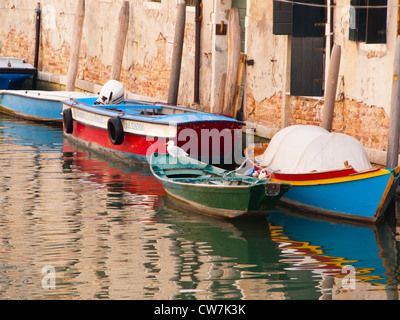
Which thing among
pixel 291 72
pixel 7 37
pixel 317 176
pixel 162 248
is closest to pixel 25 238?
pixel 162 248

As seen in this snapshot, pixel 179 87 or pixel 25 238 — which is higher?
pixel 179 87

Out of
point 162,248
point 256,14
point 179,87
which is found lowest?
point 162,248

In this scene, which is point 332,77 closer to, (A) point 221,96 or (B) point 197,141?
(B) point 197,141

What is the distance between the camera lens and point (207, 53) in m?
14.8

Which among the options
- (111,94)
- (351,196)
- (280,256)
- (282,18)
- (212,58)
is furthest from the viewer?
(212,58)

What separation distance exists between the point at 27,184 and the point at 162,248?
3.37m

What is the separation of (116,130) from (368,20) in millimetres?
3941

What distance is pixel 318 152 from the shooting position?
9.23 meters

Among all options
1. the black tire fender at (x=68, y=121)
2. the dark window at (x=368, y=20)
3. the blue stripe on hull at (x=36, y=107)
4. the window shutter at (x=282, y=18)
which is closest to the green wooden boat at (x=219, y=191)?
the dark window at (x=368, y=20)

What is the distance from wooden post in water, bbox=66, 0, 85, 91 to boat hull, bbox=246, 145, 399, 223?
31.8 feet

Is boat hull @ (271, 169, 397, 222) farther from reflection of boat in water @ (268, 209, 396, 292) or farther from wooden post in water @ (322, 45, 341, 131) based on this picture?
wooden post in water @ (322, 45, 341, 131)

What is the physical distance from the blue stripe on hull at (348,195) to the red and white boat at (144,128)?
7.89 feet

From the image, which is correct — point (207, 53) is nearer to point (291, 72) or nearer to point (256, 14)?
point (256, 14)

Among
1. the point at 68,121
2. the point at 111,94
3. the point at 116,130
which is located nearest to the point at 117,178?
the point at 116,130
